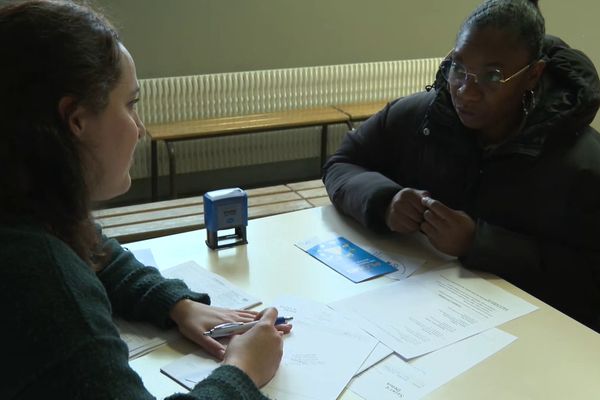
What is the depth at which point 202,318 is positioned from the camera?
144cm

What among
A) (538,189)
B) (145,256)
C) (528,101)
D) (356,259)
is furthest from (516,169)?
(145,256)

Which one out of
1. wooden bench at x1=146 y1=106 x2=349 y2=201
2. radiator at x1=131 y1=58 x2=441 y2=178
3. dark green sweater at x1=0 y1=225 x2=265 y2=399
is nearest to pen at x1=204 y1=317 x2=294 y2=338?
dark green sweater at x1=0 y1=225 x2=265 y2=399

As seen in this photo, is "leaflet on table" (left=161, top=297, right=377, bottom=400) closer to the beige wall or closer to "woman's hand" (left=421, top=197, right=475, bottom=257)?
"woman's hand" (left=421, top=197, right=475, bottom=257)

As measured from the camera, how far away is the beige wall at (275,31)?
453 cm

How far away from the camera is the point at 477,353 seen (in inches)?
55.1

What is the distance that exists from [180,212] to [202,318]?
1736 mm

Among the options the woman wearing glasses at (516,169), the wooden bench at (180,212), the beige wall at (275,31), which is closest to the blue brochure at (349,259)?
the woman wearing glasses at (516,169)

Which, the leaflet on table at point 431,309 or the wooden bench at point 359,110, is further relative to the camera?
the wooden bench at point 359,110

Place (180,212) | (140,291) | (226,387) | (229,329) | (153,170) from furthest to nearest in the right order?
1. (153,170)
2. (180,212)
3. (140,291)
4. (229,329)
5. (226,387)

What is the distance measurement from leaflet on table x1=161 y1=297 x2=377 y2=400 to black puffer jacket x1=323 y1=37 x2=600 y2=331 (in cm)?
49

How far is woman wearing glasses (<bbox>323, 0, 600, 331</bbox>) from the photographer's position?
1.76 metres

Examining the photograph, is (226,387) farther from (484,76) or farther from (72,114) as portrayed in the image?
(484,76)

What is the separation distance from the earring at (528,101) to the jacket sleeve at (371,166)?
0.37 metres

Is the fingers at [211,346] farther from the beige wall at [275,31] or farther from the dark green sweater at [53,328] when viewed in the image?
the beige wall at [275,31]
